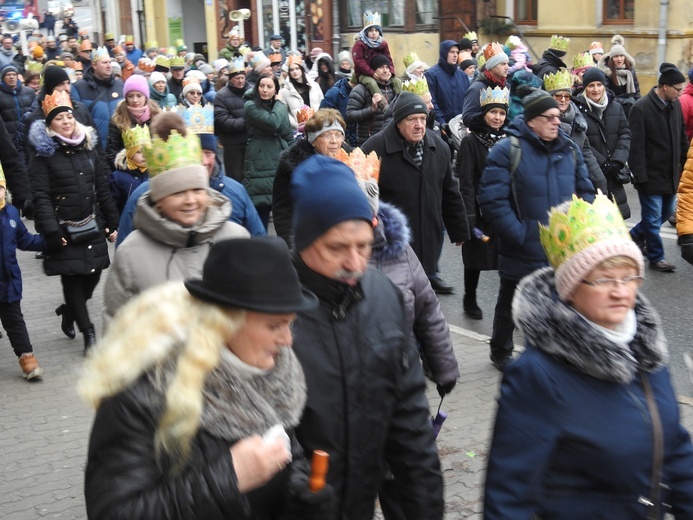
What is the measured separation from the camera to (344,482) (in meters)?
3.07

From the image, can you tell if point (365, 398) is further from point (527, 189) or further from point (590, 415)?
point (527, 189)

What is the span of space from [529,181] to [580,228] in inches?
144

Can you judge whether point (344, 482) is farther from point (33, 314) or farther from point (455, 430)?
point (33, 314)

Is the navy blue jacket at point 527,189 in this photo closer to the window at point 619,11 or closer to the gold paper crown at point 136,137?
the gold paper crown at point 136,137

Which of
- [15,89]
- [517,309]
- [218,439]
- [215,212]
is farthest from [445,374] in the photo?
[15,89]

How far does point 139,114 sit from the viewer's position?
9109 millimetres

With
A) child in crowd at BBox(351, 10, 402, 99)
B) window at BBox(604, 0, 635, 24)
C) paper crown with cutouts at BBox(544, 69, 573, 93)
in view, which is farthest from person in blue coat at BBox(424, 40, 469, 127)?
window at BBox(604, 0, 635, 24)

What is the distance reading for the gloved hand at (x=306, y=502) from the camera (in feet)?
8.53

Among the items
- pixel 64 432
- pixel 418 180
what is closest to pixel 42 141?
pixel 64 432

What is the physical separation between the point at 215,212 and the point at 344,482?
1.97 metres

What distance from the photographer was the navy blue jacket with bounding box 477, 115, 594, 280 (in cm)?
659

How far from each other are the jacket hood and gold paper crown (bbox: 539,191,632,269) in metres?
1.91

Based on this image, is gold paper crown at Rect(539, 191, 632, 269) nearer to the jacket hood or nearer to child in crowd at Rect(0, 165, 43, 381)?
the jacket hood

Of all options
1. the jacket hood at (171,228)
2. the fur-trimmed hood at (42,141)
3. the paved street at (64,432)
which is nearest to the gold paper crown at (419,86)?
the paved street at (64,432)
